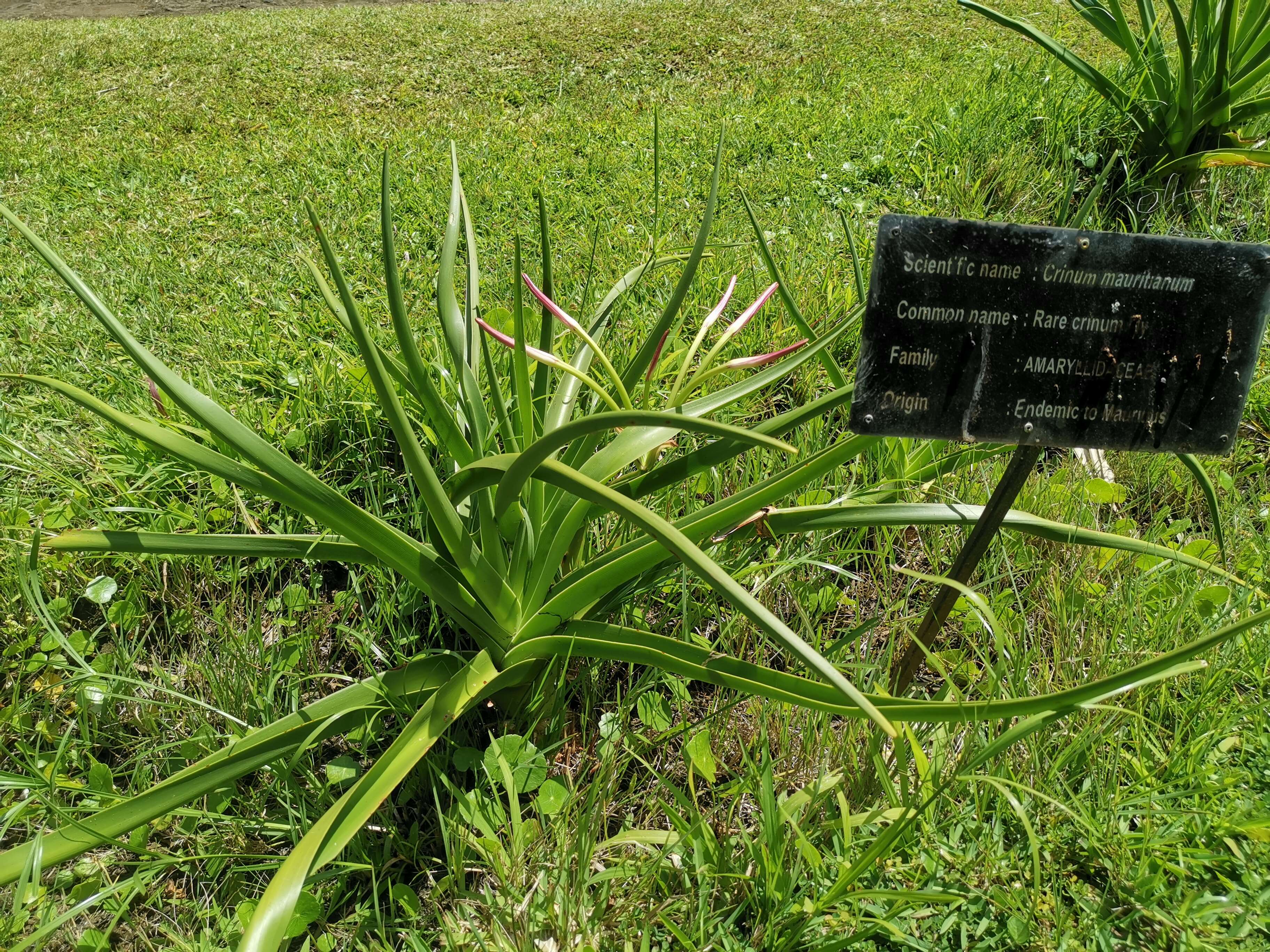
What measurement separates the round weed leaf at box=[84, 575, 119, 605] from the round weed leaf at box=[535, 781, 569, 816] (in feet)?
3.06

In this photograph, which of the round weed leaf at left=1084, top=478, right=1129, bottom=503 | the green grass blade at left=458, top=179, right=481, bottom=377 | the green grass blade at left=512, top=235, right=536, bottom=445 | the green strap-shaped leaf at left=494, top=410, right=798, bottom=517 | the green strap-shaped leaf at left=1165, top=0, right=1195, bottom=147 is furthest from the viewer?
the green strap-shaped leaf at left=1165, top=0, right=1195, bottom=147

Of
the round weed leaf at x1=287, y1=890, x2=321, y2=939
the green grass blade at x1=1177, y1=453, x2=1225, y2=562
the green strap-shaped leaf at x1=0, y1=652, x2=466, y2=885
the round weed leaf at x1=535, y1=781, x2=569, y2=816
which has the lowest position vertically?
the round weed leaf at x1=287, y1=890, x2=321, y2=939

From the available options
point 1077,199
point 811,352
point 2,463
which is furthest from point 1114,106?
point 2,463

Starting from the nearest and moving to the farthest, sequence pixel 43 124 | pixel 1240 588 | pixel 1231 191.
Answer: pixel 1240 588 → pixel 1231 191 → pixel 43 124

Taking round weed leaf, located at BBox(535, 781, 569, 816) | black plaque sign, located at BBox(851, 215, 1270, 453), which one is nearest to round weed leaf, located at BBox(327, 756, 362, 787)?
round weed leaf, located at BBox(535, 781, 569, 816)

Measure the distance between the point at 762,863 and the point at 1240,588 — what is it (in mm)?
1127

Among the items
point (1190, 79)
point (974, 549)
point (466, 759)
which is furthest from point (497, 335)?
point (1190, 79)

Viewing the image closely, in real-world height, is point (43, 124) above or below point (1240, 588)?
above

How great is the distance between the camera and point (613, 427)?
0.86 metres

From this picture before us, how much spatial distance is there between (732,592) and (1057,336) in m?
0.62

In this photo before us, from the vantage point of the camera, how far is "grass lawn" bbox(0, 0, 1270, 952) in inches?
44.6

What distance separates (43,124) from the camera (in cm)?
491

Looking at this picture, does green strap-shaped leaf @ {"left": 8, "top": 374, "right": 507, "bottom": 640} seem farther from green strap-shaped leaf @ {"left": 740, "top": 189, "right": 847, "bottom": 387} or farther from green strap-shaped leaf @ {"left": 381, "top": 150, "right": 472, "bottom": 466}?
green strap-shaped leaf @ {"left": 740, "top": 189, "right": 847, "bottom": 387}

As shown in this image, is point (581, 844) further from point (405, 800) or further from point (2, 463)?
point (2, 463)
